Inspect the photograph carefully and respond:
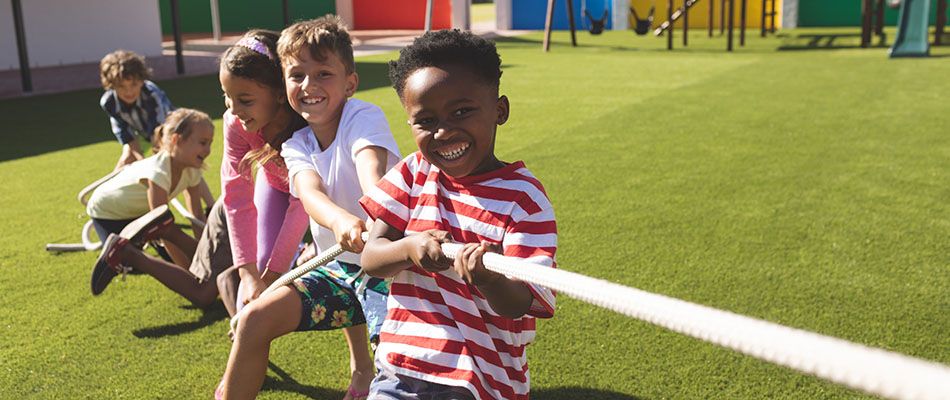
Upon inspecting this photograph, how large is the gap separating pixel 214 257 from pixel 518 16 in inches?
1061

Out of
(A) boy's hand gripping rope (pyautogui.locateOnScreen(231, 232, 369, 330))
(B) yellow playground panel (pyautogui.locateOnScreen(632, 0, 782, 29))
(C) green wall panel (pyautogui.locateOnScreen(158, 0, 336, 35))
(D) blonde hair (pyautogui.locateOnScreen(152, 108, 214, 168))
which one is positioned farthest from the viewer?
(C) green wall panel (pyautogui.locateOnScreen(158, 0, 336, 35))

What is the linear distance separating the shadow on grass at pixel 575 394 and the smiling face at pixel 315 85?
1175 millimetres

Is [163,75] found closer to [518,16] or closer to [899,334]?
[899,334]

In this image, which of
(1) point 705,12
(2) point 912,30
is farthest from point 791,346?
(1) point 705,12

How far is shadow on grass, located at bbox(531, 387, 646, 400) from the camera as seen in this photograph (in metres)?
2.72

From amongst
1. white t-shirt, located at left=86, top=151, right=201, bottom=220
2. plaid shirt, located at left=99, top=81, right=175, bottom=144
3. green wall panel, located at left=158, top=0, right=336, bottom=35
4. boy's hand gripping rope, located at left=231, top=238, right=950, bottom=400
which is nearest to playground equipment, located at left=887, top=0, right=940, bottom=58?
plaid shirt, located at left=99, top=81, right=175, bottom=144

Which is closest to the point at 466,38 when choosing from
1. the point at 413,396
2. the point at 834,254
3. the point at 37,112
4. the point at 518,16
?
the point at 413,396

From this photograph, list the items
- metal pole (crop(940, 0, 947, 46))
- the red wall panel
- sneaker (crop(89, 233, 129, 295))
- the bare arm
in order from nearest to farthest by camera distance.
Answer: the bare arm < sneaker (crop(89, 233, 129, 295)) < metal pole (crop(940, 0, 947, 46)) < the red wall panel

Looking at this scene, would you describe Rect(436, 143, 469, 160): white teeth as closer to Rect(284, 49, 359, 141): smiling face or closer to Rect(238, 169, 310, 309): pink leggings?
Rect(284, 49, 359, 141): smiling face

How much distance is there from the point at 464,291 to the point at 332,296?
2.21 ft

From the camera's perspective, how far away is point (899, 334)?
3104 mm

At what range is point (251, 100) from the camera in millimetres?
2576

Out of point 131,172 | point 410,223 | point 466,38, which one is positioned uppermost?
point 466,38

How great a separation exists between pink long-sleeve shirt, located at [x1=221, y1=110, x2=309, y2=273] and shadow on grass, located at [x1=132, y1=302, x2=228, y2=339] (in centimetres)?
81
